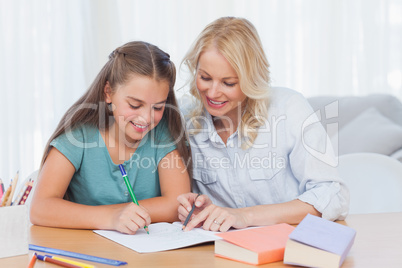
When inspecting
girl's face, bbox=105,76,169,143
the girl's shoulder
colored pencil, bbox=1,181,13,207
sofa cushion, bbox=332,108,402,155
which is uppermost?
girl's face, bbox=105,76,169,143

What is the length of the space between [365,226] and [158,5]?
2.49 metres

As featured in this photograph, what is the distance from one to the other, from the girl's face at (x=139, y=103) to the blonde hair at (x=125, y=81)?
2cm

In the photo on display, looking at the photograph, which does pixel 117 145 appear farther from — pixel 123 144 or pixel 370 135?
pixel 370 135

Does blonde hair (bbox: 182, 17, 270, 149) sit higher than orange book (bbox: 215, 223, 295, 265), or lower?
higher

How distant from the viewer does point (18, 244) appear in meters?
0.93

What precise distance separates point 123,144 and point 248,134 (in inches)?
15.0

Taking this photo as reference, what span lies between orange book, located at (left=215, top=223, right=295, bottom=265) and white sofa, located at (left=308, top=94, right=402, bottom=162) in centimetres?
181

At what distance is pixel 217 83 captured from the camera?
1378 mm

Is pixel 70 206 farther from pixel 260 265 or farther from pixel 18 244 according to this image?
pixel 260 265

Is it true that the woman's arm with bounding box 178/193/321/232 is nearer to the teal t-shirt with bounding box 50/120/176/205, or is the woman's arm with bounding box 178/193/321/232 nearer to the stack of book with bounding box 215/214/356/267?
the stack of book with bounding box 215/214/356/267

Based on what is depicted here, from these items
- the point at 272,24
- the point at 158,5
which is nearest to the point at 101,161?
the point at 158,5

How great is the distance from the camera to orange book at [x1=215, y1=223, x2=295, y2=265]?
88 centimetres

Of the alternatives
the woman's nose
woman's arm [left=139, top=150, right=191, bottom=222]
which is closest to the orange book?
woman's arm [left=139, top=150, right=191, bottom=222]

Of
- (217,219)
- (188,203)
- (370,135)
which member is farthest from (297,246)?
(370,135)
